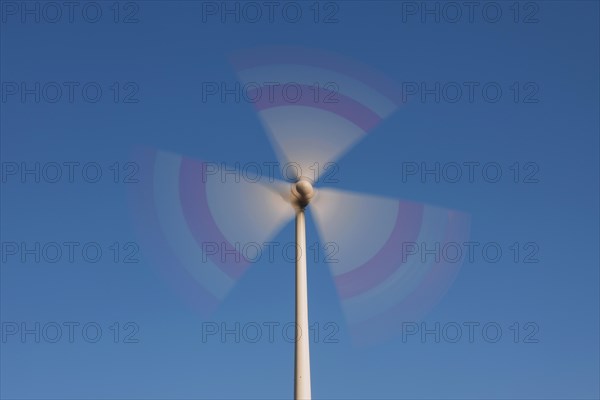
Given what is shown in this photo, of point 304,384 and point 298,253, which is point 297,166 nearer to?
point 298,253

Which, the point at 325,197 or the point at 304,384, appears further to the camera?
the point at 325,197

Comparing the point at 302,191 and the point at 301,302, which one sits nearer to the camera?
the point at 301,302

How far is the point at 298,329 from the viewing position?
37.3 metres

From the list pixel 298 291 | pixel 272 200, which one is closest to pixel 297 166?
pixel 272 200

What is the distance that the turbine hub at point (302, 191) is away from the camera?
38375 millimetres

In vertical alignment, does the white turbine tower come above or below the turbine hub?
below

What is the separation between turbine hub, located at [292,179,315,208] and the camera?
38375 millimetres

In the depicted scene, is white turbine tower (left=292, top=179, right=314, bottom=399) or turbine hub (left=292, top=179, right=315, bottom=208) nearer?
white turbine tower (left=292, top=179, right=314, bottom=399)

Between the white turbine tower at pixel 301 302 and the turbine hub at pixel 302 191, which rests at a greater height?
the turbine hub at pixel 302 191

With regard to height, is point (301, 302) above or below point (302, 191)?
below

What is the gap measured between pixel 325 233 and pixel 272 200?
1736 mm

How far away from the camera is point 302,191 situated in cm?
3841

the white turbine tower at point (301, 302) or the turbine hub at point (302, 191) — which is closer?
the white turbine tower at point (301, 302)

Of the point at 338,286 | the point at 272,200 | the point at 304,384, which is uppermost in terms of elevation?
the point at 272,200
